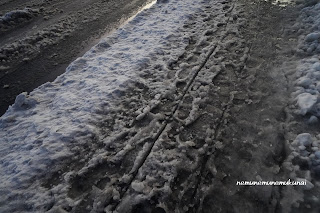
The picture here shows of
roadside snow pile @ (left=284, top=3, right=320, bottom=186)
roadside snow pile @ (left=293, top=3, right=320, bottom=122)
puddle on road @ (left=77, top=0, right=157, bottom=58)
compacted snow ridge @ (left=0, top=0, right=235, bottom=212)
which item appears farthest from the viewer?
puddle on road @ (left=77, top=0, right=157, bottom=58)

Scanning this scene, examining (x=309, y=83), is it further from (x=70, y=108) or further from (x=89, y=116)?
(x=70, y=108)

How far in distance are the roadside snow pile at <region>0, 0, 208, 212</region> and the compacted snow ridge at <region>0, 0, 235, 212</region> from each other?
0.01 meters

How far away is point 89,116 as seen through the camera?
2768 mm

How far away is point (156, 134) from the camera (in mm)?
2496

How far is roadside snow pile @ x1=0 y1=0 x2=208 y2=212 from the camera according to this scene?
2184 millimetres

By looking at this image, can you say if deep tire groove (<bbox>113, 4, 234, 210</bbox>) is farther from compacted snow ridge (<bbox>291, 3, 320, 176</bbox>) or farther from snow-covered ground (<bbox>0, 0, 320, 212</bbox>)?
compacted snow ridge (<bbox>291, 3, 320, 176</bbox>)

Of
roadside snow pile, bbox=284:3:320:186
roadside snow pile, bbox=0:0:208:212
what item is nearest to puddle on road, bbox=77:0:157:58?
roadside snow pile, bbox=0:0:208:212

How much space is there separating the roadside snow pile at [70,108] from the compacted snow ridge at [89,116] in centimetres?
1

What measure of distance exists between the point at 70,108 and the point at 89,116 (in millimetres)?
373

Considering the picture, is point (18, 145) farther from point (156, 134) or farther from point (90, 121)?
point (156, 134)

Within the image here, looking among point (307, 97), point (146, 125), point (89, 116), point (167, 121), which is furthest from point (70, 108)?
point (307, 97)

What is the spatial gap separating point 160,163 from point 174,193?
34 cm

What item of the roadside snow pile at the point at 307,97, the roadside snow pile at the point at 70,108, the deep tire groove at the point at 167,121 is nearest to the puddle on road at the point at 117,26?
the roadside snow pile at the point at 70,108

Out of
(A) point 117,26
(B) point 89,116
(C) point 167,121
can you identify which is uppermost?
(A) point 117,26
